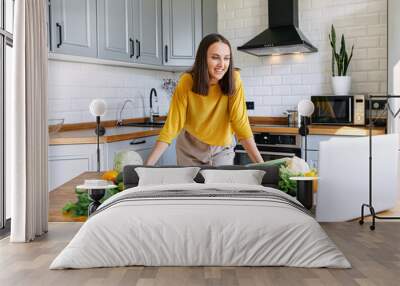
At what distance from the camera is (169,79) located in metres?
7.20

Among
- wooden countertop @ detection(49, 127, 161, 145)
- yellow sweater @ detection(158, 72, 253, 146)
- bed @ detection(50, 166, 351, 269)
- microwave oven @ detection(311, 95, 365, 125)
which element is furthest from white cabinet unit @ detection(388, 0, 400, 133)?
bed @ detection(50, 166, 351, 269)

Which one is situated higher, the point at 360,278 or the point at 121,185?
the point at 121,185

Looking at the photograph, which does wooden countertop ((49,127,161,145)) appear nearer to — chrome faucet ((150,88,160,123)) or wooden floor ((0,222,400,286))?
chrome faucet ((150,88,160,123))

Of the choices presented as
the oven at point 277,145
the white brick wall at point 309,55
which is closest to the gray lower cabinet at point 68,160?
the oven at point 277,145

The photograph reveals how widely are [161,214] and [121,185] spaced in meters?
0.83

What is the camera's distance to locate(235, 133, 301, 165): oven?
579cm

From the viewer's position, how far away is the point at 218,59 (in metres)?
3.78

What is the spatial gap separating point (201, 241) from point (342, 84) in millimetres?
3582

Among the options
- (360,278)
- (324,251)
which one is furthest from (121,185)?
(360,278)

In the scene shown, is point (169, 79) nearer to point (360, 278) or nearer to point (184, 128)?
point (184, 128)

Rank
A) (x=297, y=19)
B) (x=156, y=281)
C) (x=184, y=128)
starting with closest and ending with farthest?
(x=156, y=281), (x=184, y=128), (x=297, y=19)

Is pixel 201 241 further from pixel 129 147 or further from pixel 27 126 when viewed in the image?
pixel 129 147

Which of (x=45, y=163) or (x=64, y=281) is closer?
(x=64, y=281)

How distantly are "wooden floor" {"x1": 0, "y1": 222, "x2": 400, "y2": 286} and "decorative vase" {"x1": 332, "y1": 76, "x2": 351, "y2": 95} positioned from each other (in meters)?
A: 2.86
